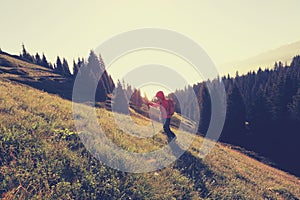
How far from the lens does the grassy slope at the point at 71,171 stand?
28.8 ft

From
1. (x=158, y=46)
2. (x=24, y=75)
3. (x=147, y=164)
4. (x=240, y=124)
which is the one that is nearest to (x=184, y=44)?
(x=158, y=46)

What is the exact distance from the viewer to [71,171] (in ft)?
31.9

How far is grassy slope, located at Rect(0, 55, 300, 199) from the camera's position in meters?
8.79

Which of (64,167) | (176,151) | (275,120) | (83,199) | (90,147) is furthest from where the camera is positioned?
(275,120)

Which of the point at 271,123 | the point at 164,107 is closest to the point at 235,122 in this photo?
the point at 271,123

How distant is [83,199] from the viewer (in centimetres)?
887

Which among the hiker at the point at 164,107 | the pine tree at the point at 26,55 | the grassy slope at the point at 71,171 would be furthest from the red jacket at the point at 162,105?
the pine tree at the point at 26,55

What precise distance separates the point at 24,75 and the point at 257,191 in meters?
65.0

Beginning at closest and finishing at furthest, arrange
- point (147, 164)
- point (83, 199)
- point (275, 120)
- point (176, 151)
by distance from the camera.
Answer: point (83, 199) < point (147, 164) < point (176, 151) < point (275, 120)

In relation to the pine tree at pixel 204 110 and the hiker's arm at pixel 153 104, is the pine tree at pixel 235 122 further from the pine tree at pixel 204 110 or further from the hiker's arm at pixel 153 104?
the hiker's arm at pixel 153 104

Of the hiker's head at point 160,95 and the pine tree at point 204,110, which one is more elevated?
the pine tree at point 204,110

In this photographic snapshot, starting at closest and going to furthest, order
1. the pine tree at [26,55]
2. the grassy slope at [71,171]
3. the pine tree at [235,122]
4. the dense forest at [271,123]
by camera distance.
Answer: the grassy slope at [71,171]
the dense forest at [271,123]
the pine tree at [235,122]
the pine tree at [26,55]

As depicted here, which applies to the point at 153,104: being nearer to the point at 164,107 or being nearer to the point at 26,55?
the point at 164,107

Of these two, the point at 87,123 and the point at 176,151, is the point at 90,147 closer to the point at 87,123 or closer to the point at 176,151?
the point at 87,123
